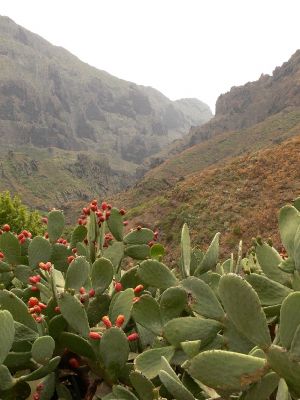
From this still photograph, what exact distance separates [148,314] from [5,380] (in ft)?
2.38

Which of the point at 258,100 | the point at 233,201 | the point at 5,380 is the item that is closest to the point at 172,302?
the point at 5,380

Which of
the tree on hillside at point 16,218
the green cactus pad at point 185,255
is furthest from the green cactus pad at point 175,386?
the tree on hillside at point 16,218

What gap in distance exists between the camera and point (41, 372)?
6.82 ft

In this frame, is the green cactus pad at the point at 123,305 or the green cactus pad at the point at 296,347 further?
the green cactus pad at the point at 123,305

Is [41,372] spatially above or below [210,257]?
below

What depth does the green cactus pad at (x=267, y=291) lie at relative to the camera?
224 centimetres

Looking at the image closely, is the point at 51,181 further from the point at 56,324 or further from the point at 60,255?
the point at 56,324

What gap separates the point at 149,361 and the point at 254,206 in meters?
29.9

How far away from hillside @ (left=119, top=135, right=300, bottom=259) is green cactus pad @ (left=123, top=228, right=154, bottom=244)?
70.4 feet

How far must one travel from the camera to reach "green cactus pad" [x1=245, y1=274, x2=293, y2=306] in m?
2.24

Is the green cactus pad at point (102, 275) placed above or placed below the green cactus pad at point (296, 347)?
below

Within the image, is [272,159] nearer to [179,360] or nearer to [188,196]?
[188,196]

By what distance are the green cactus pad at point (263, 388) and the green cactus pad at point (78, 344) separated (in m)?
0.76

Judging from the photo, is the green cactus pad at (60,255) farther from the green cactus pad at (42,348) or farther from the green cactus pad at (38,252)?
the green cactus pad at (42,348)
